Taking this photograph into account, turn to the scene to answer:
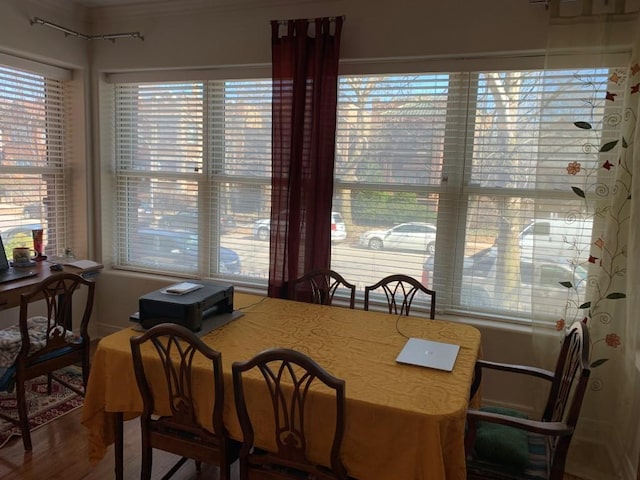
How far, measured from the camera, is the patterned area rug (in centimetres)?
259

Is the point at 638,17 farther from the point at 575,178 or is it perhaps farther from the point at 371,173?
the point at 371,173

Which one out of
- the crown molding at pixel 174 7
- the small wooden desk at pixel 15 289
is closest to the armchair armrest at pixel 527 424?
the small wooden desk at pixel 15 289

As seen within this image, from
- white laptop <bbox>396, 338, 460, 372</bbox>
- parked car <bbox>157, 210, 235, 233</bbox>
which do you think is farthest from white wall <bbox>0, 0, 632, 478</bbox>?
white laptop <bbox>396, 338, 460, 372</bbox>

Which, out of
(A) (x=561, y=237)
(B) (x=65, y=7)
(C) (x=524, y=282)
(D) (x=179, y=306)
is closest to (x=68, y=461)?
(D) (x=179, y=306)

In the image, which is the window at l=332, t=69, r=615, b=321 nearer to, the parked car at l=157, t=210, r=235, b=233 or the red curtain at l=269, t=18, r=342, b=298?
the red curtain at l=269, t=18, r=342, b=298

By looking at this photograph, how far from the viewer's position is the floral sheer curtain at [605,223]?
89.9 inches

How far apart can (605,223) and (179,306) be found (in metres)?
2.12

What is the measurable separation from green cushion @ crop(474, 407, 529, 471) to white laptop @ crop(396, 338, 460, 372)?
288 millimetres

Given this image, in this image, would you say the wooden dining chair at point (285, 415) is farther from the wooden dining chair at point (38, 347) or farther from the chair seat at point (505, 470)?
the wooden dining chair at point (38, 347)

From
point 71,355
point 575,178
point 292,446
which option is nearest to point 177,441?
point 292,446

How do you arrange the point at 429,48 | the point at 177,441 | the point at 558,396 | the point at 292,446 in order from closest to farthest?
1. the point at 292,446
2. the point at 177,441
3. the point at 558,396
4. the point at 429,48

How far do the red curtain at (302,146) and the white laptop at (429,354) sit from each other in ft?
3.56

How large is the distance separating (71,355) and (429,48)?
272 centimetres

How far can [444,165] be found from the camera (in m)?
2.92
